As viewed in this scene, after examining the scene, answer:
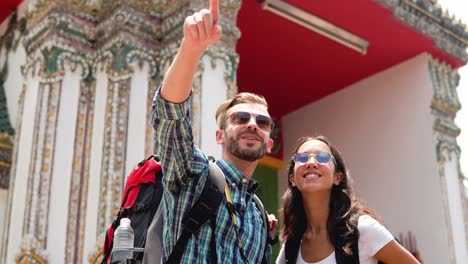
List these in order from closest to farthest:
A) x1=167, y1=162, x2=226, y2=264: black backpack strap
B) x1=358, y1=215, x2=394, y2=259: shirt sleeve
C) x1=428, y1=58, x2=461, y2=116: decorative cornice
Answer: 1. x1=167, y1=162, x2=226, y2=264: black backpack strap
2. x1=358, y1=215, x2=394, y2=259: shirt sleeve
3. x1=428, y1=58, x2=461, y2=116: decorative cornice

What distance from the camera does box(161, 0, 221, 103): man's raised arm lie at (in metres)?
→ 1.90

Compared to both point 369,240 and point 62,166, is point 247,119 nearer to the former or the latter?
point 369,240

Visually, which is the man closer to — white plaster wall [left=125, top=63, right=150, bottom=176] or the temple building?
the temple building

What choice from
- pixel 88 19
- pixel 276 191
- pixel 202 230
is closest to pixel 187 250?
pixel 202 230

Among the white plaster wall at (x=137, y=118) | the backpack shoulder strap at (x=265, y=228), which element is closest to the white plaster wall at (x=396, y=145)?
the white plaster wall at (x=137, y=118)

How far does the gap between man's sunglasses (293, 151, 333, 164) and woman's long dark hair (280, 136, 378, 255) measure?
0.09m

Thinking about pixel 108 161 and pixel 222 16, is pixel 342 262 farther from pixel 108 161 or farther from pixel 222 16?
pixel 222 16

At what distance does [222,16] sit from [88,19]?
1194 mm

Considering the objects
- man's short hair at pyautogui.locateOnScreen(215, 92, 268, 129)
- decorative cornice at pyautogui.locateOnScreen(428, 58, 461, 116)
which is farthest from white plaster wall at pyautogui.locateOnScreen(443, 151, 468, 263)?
man's short hair at pyautogui.locateOnScreen(215, 92, 268, 129)

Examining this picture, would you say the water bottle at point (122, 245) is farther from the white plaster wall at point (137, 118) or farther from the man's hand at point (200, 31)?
the white plaster wall at point (137, 118)

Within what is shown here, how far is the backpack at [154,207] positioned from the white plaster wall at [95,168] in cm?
268

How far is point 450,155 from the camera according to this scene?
6.97 metres

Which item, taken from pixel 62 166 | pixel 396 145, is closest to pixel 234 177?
pixel 62 166

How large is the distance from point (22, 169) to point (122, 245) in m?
3.33
